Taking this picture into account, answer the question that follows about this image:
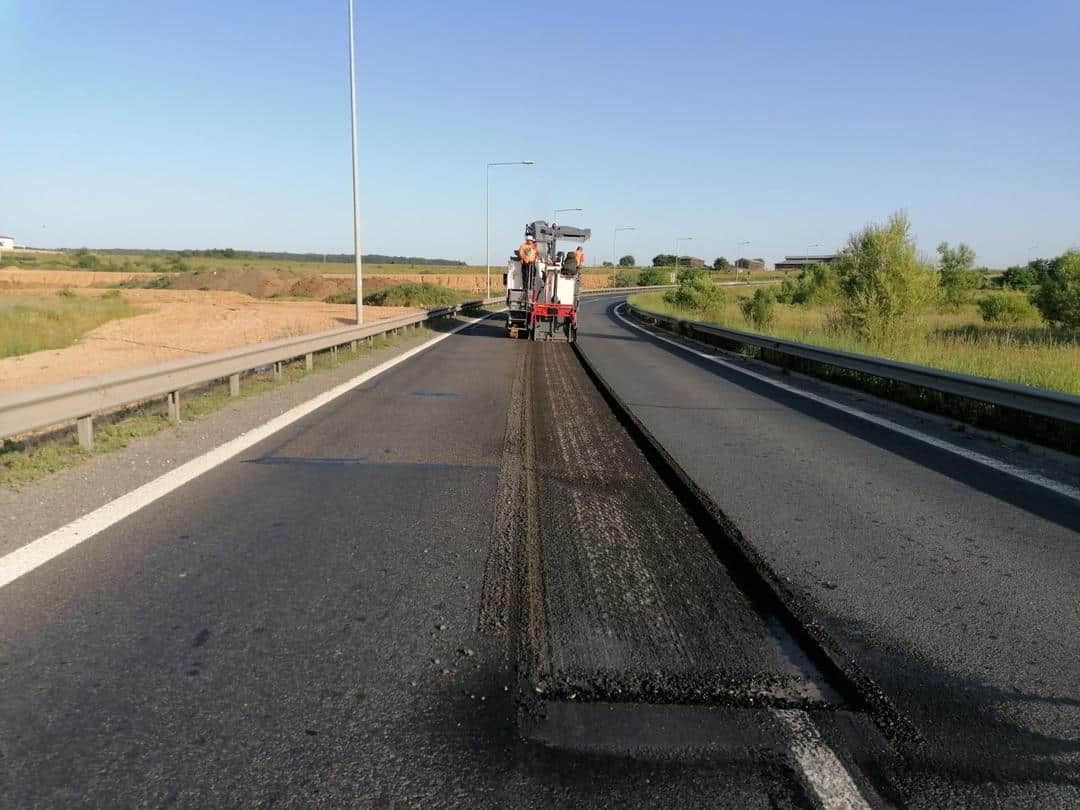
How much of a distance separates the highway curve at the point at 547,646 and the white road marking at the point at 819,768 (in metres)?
0.01

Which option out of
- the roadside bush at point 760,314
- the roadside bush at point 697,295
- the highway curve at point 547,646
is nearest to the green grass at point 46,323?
the highway curve at point 547,646

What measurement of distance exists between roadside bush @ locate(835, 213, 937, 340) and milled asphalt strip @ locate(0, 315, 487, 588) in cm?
1807

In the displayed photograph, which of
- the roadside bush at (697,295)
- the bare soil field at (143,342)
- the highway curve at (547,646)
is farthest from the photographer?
the roadside bush at (697,295)

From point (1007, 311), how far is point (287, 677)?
4340cm

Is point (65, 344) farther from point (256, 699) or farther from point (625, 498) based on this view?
point (256, 699)

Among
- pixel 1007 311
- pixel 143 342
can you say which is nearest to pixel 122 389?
pixel 143 342

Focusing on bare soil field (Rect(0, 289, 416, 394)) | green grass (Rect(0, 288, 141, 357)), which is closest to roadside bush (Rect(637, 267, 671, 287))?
bare soil field (Rect(0, 289, 416, 394))

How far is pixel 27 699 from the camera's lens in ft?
11.6

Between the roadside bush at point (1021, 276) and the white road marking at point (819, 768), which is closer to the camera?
the white road marking at point (819, 768)

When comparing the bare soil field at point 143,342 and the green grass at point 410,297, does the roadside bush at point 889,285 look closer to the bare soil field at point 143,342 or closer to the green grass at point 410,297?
the bare soil field at point 143,342

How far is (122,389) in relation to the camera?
910 cm

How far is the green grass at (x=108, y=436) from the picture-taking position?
7.65 metres

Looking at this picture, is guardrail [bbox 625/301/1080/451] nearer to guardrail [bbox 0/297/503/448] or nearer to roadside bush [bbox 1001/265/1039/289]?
guardrail [bbox 0/297/503/448]

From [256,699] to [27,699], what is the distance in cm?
95
